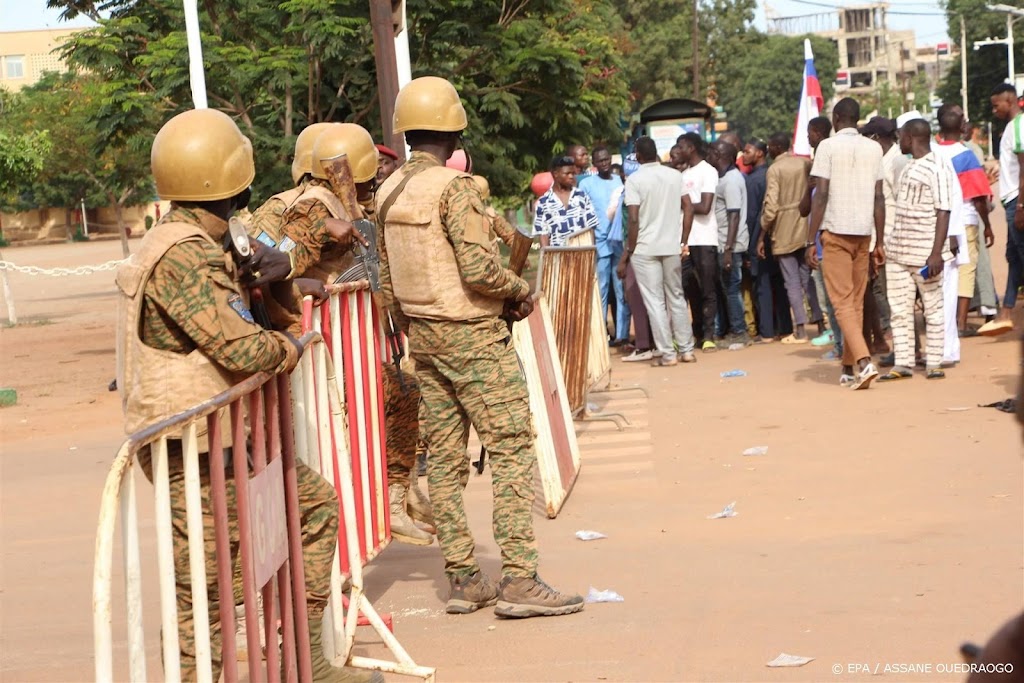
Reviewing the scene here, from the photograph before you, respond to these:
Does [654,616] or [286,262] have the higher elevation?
[286,262]

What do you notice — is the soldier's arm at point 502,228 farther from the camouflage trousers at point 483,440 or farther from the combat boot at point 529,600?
the combat boot at point 529,600

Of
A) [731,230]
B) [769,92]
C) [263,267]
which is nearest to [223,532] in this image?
[263,267]

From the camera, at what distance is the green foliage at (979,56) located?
252 feet

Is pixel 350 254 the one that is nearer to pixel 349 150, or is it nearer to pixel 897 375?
pixel 349 150

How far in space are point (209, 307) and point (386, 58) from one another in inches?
237

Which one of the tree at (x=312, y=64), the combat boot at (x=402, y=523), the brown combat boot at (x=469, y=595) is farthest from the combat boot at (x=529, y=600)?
the tree at (x=312, y=64)

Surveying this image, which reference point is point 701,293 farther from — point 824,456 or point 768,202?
point 824,456

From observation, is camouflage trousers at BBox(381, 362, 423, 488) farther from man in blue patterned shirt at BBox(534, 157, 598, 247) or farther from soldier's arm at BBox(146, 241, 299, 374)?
man in blue patterned shirt at BBox(534, 157, 598, 247)

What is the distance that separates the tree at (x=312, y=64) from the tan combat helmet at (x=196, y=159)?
1148cm

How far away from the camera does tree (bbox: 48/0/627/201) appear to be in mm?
15820

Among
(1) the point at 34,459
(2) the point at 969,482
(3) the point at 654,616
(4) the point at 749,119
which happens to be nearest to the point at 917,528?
(2) the point at 969,482

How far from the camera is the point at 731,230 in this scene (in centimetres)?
1347

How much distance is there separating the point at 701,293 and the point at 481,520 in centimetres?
696

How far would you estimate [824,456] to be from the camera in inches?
327
